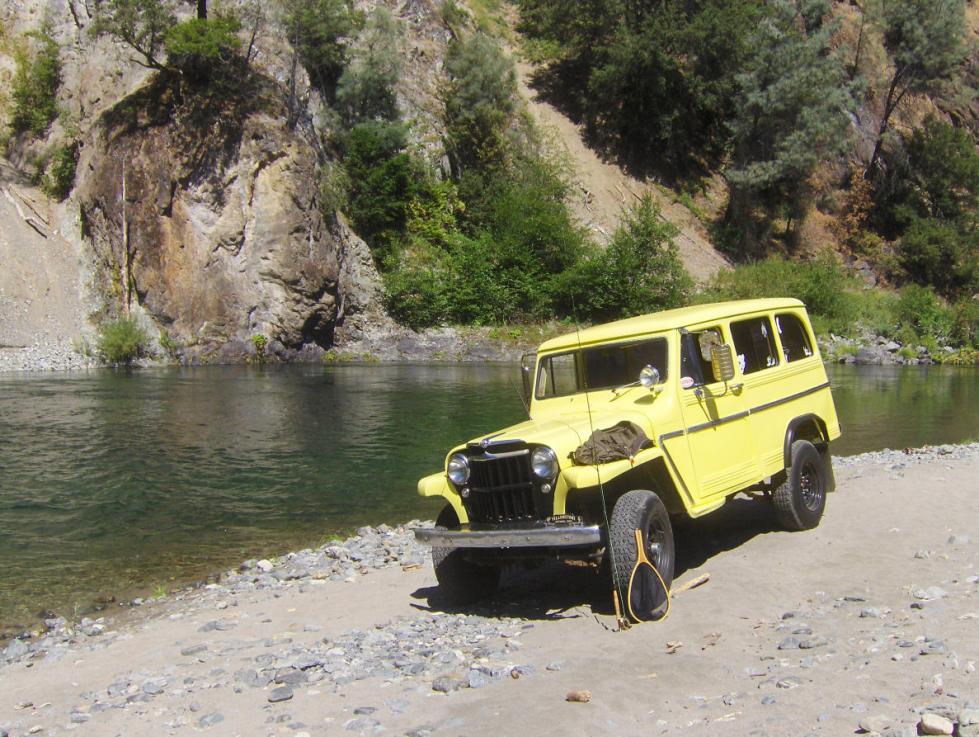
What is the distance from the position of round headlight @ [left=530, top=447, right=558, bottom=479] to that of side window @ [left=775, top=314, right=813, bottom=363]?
4.25 m

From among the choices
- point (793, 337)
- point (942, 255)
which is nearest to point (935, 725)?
point (793, 337)

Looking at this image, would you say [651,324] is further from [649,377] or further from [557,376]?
[557,376]

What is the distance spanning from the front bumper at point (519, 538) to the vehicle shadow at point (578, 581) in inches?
38.1

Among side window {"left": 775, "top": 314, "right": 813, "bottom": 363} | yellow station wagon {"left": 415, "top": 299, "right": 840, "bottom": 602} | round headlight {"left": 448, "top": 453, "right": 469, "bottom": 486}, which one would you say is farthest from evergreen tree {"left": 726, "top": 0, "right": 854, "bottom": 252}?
round headlight {"left": 448, "top": 453, "right": 469, "bottom": 486}

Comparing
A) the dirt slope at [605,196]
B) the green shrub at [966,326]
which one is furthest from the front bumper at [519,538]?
the green shrub at [966,326]

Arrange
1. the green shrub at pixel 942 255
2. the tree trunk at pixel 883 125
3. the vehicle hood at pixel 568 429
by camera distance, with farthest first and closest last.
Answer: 1. the tree trunk at pixel 883 125
2. the green shrub at pixel 942 255
3. the vehicle hood at pixel 568 429

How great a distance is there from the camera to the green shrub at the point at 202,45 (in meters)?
41.7

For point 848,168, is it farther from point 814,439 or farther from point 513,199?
point 814,439

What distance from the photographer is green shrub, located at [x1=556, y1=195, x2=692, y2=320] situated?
4762 cm

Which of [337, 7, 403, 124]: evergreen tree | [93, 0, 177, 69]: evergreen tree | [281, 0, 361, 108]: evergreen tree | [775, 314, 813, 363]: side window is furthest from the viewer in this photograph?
[337, 7, 403, 124]: evergreen tree

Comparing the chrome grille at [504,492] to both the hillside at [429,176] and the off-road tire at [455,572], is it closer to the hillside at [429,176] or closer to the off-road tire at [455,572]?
the off-road tire at [455,572]

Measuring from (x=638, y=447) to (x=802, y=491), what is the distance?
3539 mm

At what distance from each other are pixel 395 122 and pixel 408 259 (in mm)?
7908

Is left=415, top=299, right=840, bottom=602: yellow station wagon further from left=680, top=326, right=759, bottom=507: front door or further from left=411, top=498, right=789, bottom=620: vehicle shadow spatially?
left=411, top=498, right=789, bottom=620: vehicle shadow
